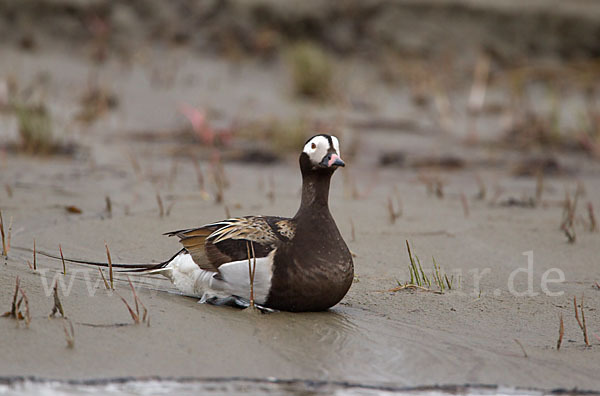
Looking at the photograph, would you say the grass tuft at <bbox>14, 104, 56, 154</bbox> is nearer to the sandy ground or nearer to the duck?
the sandy ground

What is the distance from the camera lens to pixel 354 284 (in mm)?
4707

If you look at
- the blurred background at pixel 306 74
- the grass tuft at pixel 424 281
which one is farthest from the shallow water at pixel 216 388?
the blurred background at pixel 306 74

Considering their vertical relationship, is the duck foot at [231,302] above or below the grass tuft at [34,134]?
below

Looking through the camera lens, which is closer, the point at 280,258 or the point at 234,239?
the point at 280,258

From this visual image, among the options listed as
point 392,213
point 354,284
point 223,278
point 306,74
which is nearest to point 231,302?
point 223,278

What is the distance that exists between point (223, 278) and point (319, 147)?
2.54 feet

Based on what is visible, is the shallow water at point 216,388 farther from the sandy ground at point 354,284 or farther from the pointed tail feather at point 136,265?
the pointed tail feather at point 136,265

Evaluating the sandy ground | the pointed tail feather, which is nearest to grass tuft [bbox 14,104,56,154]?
the sandy ground

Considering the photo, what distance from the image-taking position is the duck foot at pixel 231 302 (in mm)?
4047

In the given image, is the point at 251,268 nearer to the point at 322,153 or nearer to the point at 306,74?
the point at 322,153

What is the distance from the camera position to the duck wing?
412cm

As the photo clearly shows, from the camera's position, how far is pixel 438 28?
13.7 meters

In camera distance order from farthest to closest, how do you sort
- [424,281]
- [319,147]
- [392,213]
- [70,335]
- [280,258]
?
[392,213] → [424,281] → [319,147] → [280,258] → [70,335]

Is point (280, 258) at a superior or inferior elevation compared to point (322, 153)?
inferior
